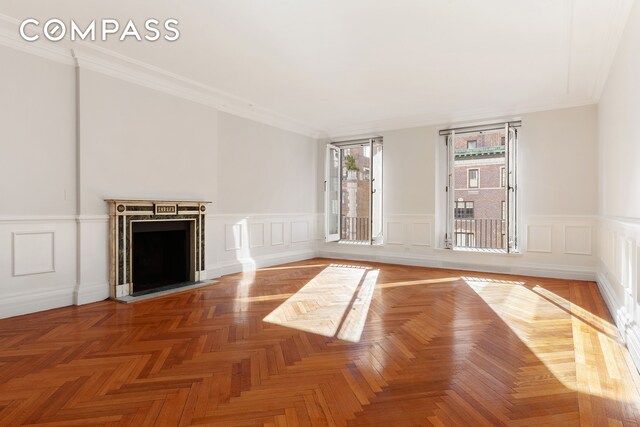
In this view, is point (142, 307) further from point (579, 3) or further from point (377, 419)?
point (579, 3)

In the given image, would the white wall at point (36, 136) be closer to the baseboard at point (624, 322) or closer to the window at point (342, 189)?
the window at point (342, 189)

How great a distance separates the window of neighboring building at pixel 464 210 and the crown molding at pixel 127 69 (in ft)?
50.1

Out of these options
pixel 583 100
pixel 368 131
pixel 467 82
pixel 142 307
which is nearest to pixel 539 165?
pixel 583 100

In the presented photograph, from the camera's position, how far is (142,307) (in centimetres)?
362

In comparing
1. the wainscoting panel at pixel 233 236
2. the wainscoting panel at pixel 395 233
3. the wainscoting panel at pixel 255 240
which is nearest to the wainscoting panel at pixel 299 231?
the wainscoting panel at pixel 255 240

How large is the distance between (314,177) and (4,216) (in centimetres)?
→ 501

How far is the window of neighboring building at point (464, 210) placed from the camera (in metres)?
18.8

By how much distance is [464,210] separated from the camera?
18969mm

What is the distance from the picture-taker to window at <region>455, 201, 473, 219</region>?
1875cm

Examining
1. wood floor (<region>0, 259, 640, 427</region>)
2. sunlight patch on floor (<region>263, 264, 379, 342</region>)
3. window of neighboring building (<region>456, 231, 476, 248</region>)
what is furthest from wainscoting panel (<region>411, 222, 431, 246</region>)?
window of neighboring building (<region>456, 231, 476, 248</region>)

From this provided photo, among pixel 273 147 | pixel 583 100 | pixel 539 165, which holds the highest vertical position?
pixel 583 100

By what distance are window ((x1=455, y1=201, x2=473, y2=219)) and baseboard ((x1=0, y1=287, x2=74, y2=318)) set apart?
17863 mm

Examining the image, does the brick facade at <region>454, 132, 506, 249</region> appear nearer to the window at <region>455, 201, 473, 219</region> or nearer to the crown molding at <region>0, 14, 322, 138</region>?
the window at <region>455, 201, 473, 219</region>

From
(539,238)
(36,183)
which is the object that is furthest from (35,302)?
(539,238)
